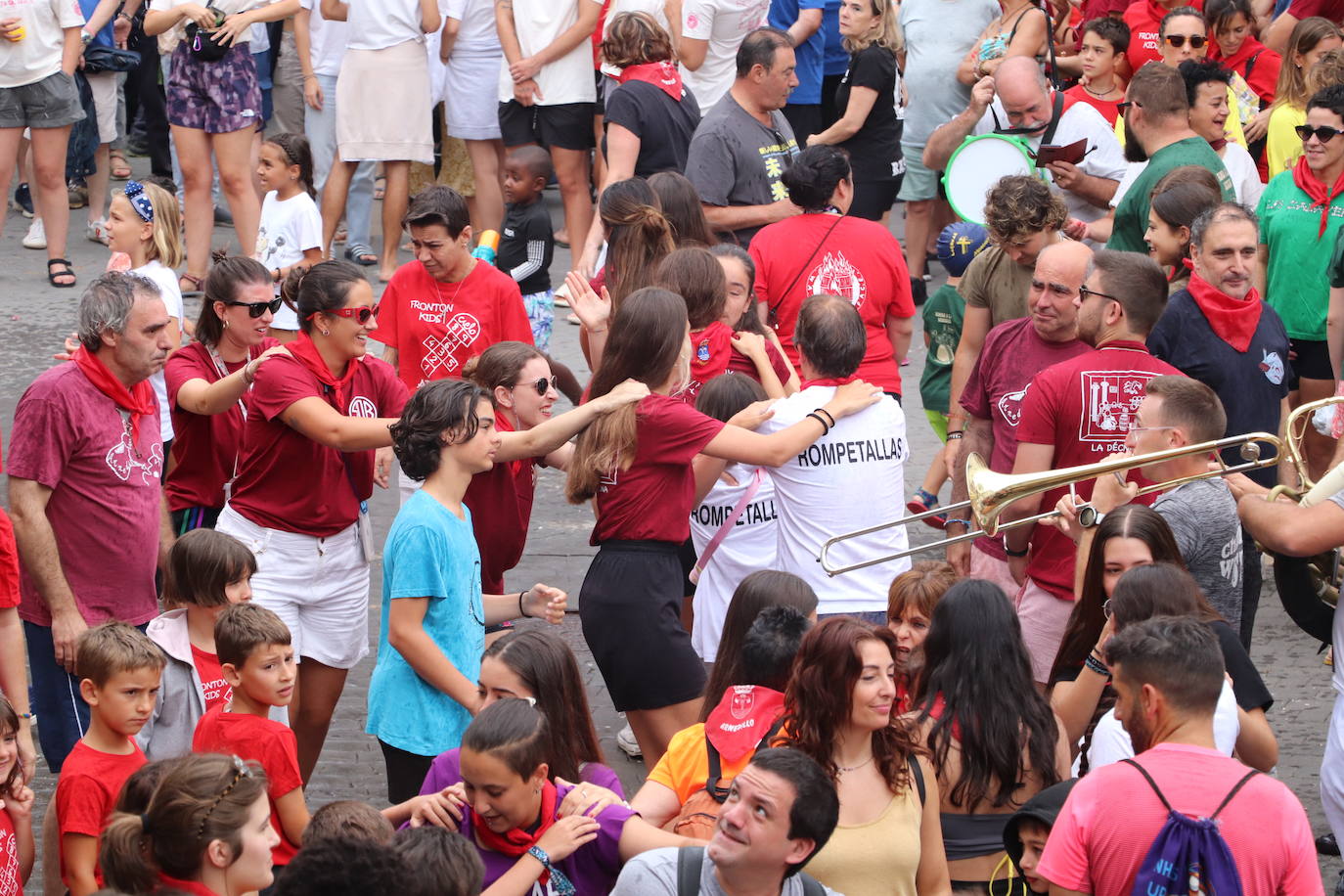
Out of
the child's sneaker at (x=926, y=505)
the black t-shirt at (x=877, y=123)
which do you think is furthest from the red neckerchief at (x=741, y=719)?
the black t-shirt at (x=877, y=123)

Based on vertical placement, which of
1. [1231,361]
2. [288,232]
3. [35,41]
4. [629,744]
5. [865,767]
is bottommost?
→ [629,744]

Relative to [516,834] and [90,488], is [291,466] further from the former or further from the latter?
[516,834]

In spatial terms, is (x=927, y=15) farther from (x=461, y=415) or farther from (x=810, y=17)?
(x=461, y=415)

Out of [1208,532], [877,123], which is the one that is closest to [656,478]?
[1208,532]

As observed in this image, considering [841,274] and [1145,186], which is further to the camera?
[1145,186]

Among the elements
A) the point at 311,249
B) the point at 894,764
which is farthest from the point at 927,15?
the point at 894,764

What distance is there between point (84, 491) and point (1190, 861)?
3606 millimetres

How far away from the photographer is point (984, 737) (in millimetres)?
3906

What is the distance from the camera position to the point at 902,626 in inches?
199

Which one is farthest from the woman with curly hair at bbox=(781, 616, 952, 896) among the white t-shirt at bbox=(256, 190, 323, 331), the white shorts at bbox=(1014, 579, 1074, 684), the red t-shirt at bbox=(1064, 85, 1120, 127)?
the red t-shirt at bbox=(1064, 85, 1120, 127)

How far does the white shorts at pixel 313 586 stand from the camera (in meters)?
5.43

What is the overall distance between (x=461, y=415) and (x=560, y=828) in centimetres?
152

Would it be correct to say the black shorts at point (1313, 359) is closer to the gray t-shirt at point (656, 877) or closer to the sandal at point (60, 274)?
the gray t-shirt at point (656, 877)

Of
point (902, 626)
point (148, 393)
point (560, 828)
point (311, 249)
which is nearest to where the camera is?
point (560, 828)
